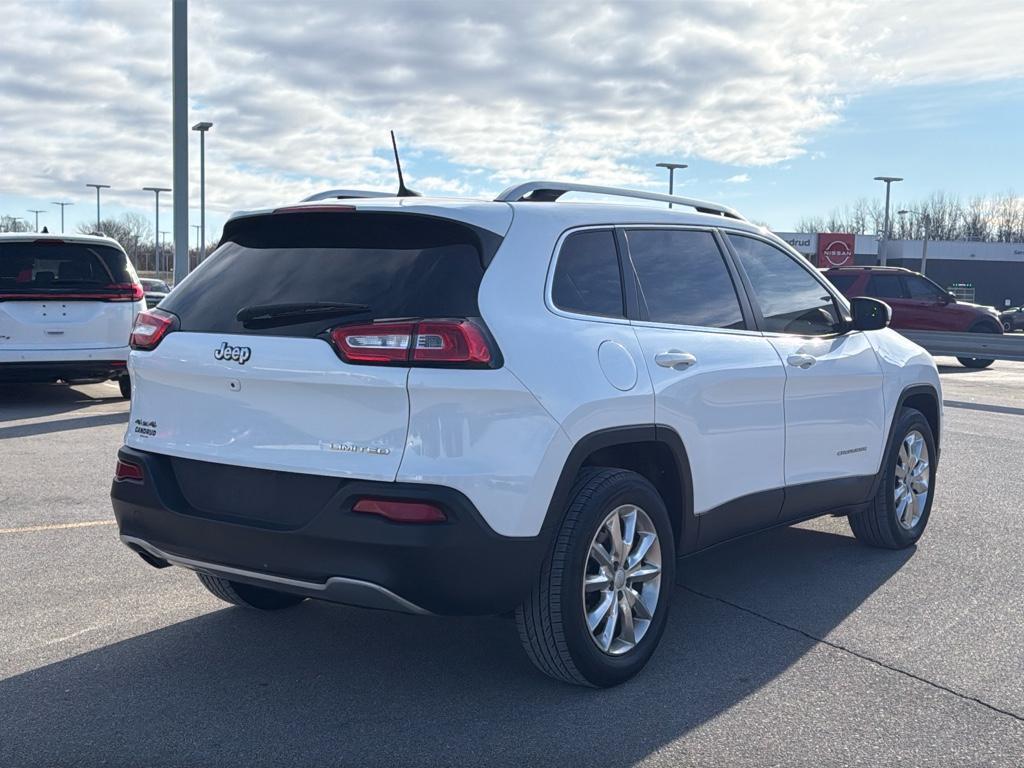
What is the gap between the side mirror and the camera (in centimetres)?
600

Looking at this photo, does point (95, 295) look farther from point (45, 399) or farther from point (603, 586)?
point (603, 586)

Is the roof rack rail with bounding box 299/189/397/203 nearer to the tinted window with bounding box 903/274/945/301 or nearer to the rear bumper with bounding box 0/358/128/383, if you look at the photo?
the rear bumper with bounding box 0/358/128/383

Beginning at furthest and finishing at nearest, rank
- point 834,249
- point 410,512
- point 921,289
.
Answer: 1. point 834,249
2. point 921,289
3. point 410,512

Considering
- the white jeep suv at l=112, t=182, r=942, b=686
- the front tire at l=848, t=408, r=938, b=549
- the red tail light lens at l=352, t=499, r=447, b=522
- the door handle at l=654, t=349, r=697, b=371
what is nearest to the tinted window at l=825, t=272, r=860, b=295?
the front tire at l=848, t=408, r=938, b=549

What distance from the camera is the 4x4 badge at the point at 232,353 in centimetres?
400

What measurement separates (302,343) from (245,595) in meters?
1.61

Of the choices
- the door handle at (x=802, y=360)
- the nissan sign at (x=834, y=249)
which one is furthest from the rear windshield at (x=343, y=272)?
the nissan sign at (x=834, y=249)

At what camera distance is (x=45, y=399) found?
13.7m

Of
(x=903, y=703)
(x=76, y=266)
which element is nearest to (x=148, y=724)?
(x=903, y=703)

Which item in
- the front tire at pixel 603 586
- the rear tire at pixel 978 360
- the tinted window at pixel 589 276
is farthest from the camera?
the rear tire at pixel 978 360

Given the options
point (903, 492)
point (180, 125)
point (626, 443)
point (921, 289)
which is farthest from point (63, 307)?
point (921, 289)

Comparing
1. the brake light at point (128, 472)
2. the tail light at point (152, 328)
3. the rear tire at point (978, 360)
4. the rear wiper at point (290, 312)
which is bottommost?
the rear tire at point (978, 360)

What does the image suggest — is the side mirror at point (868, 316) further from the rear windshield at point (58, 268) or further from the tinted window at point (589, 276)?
the rear windshield at point (58, 268)

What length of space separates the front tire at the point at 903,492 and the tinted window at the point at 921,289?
1840cm
